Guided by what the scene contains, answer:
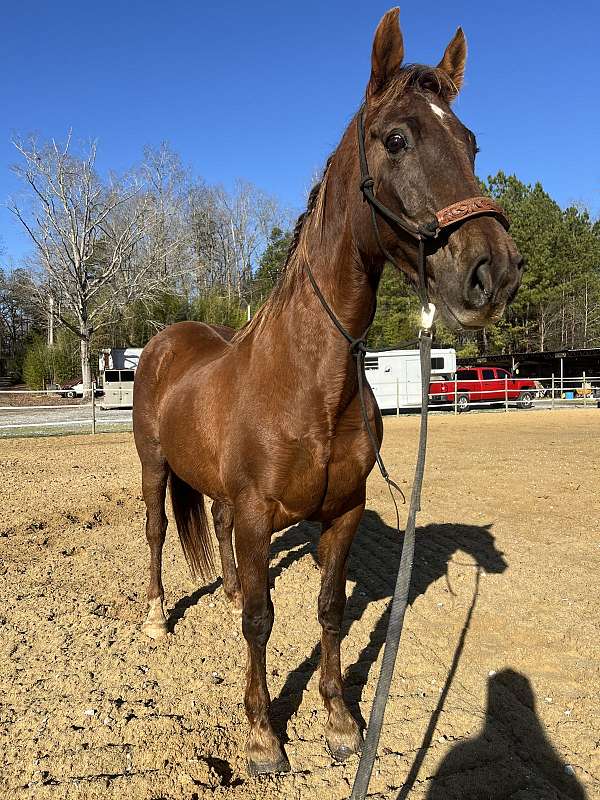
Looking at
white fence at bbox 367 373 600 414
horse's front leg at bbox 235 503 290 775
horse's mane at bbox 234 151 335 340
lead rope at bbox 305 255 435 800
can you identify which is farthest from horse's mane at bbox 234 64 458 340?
white fence at bbox 367 373 600 414

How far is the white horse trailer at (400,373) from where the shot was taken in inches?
953

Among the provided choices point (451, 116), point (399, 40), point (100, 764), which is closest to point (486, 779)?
point (100, 764)

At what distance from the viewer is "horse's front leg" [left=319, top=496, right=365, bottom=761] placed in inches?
112

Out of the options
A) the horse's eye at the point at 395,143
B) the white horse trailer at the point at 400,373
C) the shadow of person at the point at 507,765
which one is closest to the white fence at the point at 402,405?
the white horse trailer at the point at 400,373

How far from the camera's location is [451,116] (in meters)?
2.08

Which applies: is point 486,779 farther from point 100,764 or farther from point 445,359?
point 445,359

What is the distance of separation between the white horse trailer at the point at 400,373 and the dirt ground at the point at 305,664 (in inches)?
670

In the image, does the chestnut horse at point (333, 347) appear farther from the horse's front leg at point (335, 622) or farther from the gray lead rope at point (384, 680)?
the gray lead rope at point (384, 680)

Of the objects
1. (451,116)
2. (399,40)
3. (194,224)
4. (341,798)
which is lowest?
(341,798)

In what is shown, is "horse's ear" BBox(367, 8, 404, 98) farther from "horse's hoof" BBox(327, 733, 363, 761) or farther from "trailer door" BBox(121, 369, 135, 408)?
"trailer door" BBox(121, 369, 135, 408)

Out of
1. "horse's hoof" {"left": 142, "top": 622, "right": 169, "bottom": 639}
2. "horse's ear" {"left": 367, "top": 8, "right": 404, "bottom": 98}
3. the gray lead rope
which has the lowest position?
"horse's hoof" {"left": 142, "top": 622, "right": 169, "bottom": 639}

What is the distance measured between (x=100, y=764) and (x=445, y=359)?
1017 inches

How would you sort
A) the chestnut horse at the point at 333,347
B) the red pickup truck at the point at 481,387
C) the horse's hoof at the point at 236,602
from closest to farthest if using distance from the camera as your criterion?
the chestnut horse at the point at 333,347 < the horse's hoof at the point at 236,602 < the red pickup truck at the point at 481,387

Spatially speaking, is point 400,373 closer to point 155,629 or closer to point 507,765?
point 155,629
